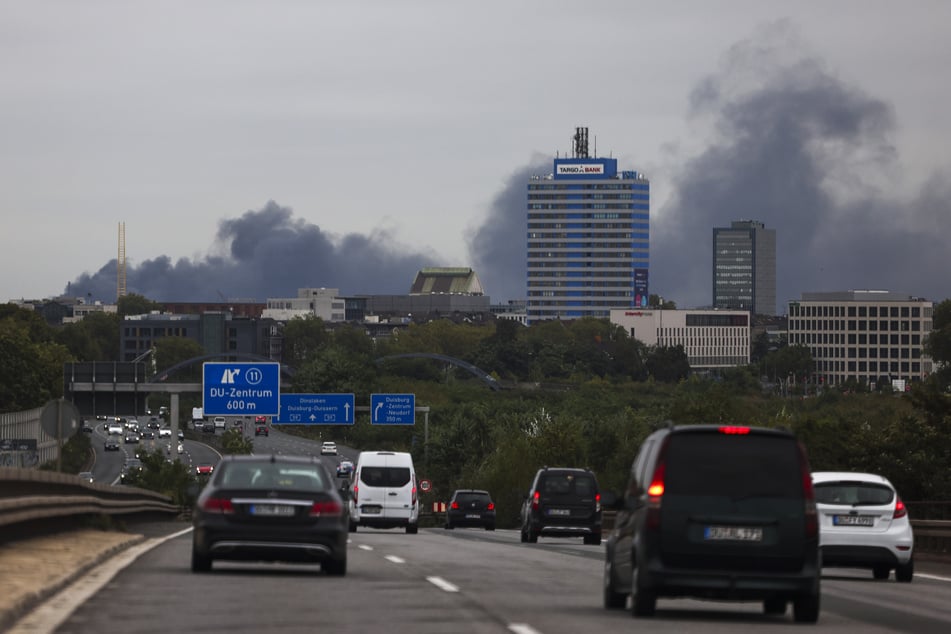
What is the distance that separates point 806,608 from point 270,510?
22.2ft

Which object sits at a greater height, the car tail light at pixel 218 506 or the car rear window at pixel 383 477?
the car tail light at pixel 218 506

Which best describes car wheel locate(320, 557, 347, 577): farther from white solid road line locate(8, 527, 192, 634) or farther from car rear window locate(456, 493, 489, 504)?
car rear window locate(456, 493, 489, 504)

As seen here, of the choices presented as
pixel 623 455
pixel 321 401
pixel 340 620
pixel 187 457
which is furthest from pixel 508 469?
pixel 340 620

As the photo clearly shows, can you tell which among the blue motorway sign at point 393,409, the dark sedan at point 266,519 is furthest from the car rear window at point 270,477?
the blue motorway sign at point 393,409

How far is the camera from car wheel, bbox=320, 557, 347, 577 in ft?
69.1

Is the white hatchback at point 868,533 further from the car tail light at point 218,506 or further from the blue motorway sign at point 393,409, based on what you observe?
the blue motorway sign at point 393,409

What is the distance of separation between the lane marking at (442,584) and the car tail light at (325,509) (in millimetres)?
1313

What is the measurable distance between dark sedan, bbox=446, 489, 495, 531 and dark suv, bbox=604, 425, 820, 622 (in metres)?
44.8

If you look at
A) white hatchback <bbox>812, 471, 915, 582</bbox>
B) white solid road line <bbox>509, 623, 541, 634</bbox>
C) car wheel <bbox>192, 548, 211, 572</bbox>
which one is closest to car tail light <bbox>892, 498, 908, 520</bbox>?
white hatchback <bbox>812, 471, 915, 582</bbox>

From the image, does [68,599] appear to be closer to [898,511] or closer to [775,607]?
[775,607]

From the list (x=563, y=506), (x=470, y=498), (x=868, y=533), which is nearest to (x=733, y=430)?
(x=868, y=533)

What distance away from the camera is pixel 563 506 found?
40.3m

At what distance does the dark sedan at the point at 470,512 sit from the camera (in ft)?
199

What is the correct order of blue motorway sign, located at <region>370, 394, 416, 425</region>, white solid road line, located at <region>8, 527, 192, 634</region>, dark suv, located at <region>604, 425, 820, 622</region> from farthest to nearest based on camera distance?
blue motorway sign, located at <region>370, 394, 416, 425</region> → dark suv, located at <region>604, 425, 820, 622</region> → white solid road line, located at <region>8, 527, 192, 634</region>
